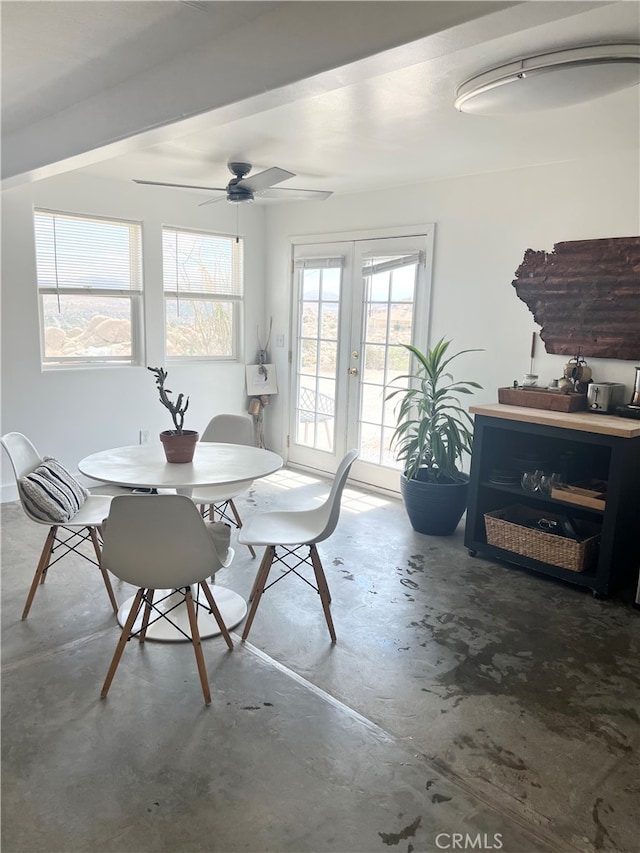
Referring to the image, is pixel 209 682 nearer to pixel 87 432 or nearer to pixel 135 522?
pixel 135 522

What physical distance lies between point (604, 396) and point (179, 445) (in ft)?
7.81

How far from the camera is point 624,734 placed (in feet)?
7.16

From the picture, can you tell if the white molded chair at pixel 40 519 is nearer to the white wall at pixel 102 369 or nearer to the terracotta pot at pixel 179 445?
the terracotta pot at pixel 179 445

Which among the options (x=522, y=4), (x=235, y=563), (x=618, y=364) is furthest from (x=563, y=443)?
(x=522, y=4)

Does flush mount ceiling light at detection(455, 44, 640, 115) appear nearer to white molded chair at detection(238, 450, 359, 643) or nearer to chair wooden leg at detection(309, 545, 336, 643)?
white molded chair at detection(238, 450, 359, 643)

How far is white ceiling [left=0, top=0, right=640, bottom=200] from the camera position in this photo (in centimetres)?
176

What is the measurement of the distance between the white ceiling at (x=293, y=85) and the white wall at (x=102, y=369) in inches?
32.4

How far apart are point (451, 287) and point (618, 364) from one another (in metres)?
1.33

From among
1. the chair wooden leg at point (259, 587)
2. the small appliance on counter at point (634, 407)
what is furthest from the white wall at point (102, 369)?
the small appliance on counter at point (634, 407)

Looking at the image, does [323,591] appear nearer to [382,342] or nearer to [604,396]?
[604,396]

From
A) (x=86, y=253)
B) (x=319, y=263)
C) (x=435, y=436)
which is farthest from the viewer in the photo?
(x=319, y=263)

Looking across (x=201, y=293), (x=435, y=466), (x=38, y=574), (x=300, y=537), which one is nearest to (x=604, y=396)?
(x=435, y=466)

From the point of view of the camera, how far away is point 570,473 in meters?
3.70

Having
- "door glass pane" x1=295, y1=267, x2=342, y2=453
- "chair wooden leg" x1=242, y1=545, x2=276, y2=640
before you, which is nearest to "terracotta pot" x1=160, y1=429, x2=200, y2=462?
"chair wooden leg" x1=242, y1=545, x2=276, y2=640
